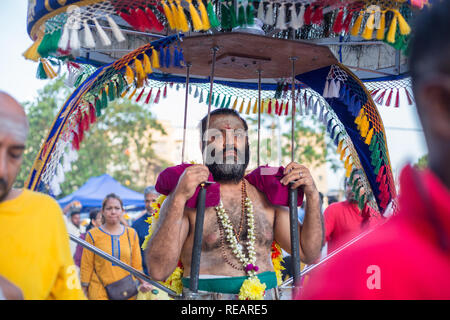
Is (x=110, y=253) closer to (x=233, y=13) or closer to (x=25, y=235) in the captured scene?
(x=233, y=13)

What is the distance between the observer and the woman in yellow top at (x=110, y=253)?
4617 millimetres

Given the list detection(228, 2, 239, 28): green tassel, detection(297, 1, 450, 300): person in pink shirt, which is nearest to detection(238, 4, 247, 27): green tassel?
detection(228, 2, 239, 28): green tassel

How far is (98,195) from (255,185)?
1017 centimetres

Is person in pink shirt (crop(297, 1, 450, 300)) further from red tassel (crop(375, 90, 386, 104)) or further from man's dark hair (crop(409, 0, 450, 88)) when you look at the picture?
red tassel (crop(375, 90, 386, 104))

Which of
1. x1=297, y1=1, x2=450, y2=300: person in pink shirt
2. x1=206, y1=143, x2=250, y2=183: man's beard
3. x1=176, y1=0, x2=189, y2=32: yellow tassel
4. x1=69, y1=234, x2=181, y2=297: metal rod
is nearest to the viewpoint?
x1=297, y1=1, x2=450, y2=300: person in pink shirt

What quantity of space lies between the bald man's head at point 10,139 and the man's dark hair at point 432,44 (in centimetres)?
109

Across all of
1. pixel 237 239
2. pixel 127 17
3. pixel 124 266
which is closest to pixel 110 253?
pixel 124 266

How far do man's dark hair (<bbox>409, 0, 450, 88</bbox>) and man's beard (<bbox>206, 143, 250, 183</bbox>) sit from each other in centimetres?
217

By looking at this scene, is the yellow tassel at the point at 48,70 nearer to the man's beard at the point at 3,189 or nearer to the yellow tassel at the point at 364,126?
the man's beard at the point at 3,189

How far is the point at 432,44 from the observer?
0.80m

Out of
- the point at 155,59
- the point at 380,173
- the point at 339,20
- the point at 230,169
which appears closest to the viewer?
the point at 339,20

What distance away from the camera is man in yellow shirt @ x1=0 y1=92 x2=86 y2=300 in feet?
4.42

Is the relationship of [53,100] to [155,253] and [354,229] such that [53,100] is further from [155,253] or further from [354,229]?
[155,253]

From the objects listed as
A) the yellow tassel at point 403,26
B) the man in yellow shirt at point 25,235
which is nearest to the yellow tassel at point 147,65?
the man in yellow shirt at point 25,235
